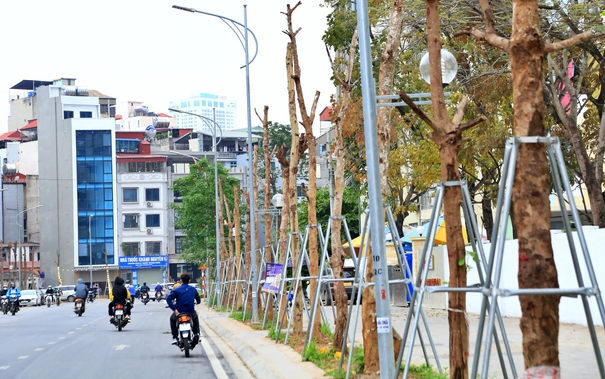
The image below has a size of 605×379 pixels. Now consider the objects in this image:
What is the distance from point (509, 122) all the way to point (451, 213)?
16596 millimetres

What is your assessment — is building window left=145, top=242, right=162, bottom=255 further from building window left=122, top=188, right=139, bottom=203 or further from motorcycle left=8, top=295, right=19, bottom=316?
motorcycle left=8, top=295, right=19, bottom=316

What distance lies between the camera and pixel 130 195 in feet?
309

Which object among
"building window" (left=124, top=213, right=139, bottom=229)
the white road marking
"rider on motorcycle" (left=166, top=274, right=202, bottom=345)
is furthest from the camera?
"building window" (left=124, top=213, right=139, bottom=229)

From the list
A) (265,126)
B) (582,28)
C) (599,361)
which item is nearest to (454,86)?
(582,28)

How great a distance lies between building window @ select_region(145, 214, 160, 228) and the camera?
3720 inches

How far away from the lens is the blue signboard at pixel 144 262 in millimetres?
91812

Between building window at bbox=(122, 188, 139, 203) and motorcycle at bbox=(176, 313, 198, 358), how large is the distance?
255 feet

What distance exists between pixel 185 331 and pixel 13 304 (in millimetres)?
33350

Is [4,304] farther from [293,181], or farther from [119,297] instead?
[293,181]

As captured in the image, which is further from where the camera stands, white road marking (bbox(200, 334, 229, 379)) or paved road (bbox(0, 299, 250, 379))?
paved road (bbox(0, 299, 250, 379))

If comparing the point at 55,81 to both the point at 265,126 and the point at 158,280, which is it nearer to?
the point at 158,280

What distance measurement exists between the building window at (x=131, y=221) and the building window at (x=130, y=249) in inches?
70.8

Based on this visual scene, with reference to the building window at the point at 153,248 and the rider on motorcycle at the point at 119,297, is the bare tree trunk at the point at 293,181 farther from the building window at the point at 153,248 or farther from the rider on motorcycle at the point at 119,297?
the building window at the point at 153,248

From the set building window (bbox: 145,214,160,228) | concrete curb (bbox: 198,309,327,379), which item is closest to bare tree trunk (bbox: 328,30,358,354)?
concrete curb (bbox: 198,309,327,379)
